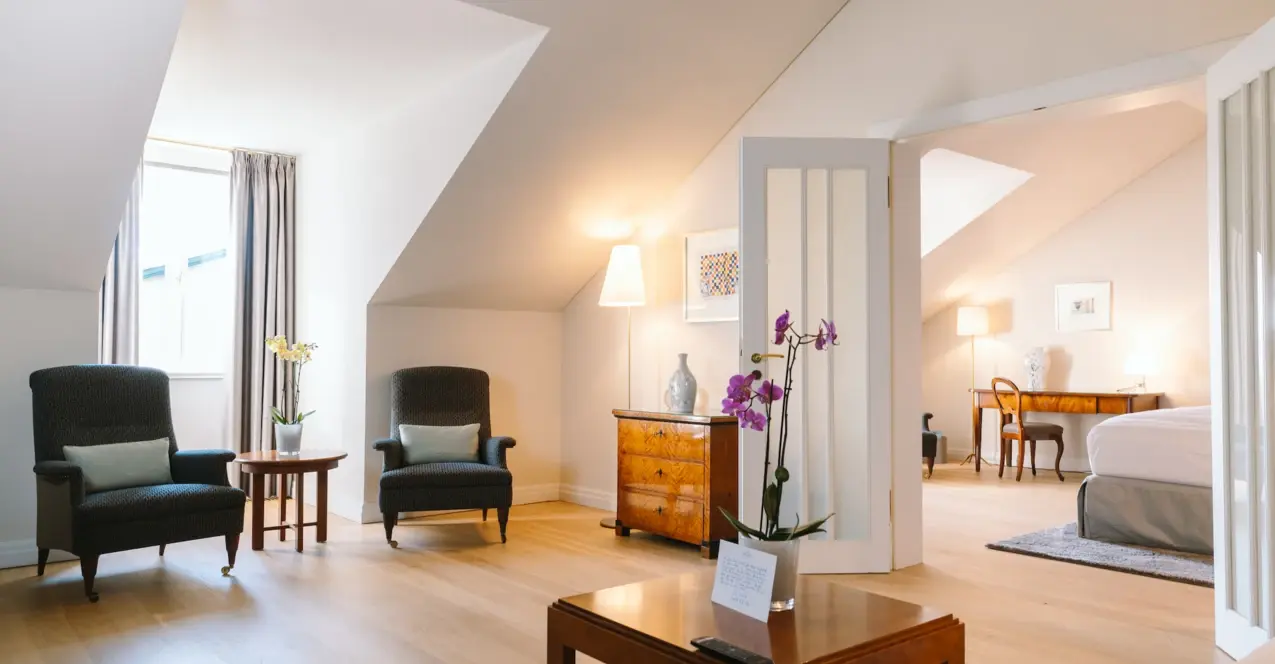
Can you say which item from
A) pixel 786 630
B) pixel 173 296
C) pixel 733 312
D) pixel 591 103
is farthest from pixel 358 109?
pixel 786 630

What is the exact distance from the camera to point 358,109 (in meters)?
5.52

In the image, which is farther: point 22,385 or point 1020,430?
point 1020,430

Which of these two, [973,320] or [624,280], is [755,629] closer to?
[624,280]

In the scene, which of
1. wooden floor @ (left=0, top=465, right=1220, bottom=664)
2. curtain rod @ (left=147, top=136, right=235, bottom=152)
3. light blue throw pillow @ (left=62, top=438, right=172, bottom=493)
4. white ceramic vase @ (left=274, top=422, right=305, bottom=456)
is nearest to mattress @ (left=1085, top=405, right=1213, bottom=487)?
wooden floor @ (left=0, top=465, right=1220, bottom=664)

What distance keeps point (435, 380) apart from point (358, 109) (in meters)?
1.69

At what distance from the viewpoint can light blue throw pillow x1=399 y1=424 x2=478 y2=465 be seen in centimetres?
520

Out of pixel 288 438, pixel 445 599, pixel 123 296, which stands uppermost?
A: pixel 123 296

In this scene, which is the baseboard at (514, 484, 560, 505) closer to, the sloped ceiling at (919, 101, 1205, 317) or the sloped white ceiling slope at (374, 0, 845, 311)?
the sloped white ceiling slope at (374, 0, 845, 311)

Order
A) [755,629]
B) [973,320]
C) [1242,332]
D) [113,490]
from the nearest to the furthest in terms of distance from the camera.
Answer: [755,629] < [1242,332] < [113,490] < [973,320]

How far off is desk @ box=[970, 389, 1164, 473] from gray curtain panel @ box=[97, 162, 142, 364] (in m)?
6.55

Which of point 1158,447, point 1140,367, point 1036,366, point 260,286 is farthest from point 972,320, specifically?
point 260,286

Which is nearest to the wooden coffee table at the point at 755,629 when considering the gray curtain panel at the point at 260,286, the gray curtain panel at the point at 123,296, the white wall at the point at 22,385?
the white wall at the point at 22,385

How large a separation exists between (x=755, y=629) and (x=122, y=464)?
335 cm

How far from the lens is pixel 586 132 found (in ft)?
16.2
